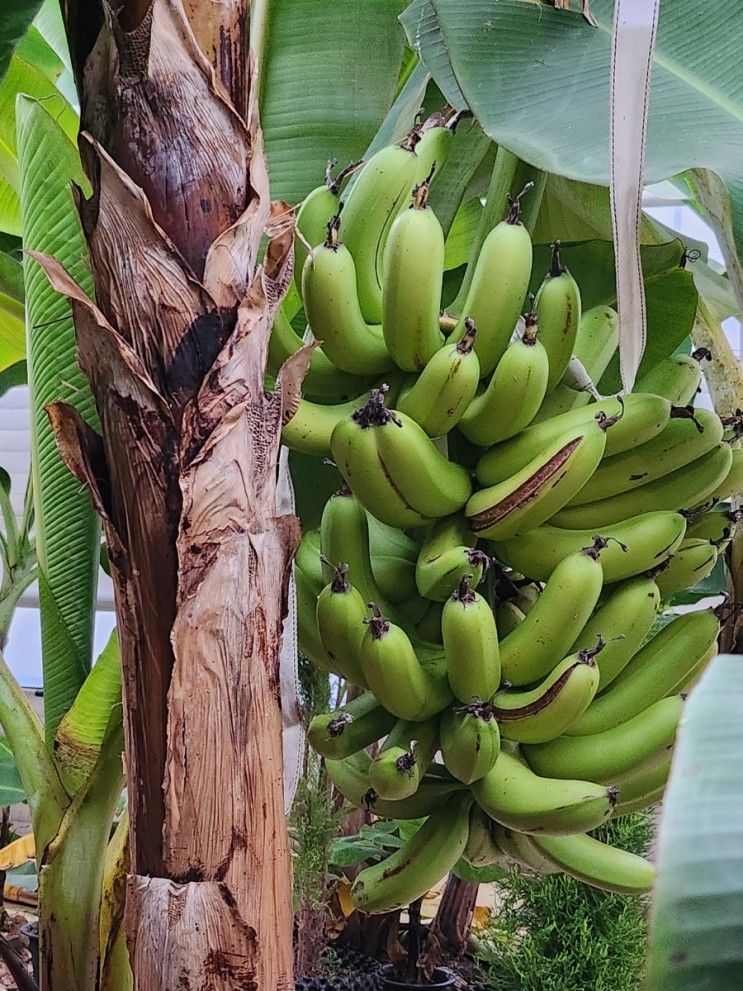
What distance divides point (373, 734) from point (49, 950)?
0.29 meters

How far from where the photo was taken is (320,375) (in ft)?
1.92

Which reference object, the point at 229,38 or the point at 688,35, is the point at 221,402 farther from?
the point at 688,35

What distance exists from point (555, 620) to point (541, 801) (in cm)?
10

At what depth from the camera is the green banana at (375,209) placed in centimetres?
55

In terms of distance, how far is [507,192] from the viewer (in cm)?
57

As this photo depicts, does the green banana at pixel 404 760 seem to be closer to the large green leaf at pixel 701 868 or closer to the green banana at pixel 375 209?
the green banana at pixel 375 209

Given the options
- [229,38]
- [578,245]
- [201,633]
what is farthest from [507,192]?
[201,633]

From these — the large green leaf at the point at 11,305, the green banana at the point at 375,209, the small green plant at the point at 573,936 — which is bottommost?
the small green plant at the point at 573,936

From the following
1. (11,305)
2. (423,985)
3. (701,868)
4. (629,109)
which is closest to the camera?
(701,868)

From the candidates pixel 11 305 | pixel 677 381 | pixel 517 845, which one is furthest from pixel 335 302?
pixel 11 305

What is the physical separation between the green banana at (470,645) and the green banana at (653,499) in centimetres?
12

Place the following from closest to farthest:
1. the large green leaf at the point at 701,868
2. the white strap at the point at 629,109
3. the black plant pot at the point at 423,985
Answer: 1. the large green leaf at the point at 701,868
2. the white strap at the point at 629,109
3. the black plant pot at the point at 423,985

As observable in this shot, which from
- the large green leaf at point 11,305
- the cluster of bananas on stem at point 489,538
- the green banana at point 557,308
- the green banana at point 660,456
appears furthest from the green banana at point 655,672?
the large green leaf at point 11,305

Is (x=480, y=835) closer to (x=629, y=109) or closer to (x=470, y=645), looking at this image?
(x=470, y=645)
